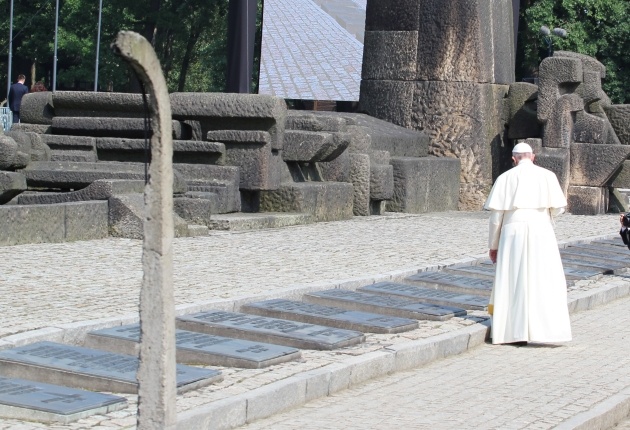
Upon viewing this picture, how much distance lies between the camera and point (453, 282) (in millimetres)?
12070

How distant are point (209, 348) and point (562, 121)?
15.2 meters

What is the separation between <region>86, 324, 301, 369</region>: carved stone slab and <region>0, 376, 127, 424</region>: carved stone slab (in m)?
0.99

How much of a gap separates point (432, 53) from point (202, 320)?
13611mm

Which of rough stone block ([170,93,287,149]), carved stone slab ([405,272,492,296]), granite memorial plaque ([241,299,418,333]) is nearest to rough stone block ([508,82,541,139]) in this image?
rough stone block ([170,93,287,149])

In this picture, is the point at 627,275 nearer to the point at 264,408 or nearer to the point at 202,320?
the point at 202,320

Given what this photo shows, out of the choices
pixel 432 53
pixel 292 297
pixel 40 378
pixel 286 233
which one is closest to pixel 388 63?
pixel 432 53

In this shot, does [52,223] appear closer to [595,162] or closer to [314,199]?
[314,199]

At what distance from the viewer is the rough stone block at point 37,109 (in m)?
18.9

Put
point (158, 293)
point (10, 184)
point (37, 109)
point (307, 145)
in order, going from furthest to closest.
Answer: point (37, 109) < point (307, 145) < point (10, 184) < point (158, 293)

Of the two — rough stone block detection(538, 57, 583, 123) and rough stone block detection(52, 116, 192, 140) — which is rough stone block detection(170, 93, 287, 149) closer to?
rough stone block detection(52, 116, 192, 140)

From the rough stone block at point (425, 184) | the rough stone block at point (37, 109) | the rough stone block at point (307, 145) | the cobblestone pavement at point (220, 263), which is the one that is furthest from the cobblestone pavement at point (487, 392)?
the rough stone block at point (37, 109)

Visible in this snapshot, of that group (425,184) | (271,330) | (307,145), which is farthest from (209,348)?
(425,184)

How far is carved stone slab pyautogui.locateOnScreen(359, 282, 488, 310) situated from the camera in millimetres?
10836

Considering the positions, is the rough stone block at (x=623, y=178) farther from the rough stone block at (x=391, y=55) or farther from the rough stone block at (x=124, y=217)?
the rough stone block at (x=124, y=217)
